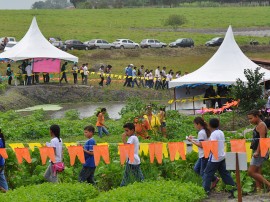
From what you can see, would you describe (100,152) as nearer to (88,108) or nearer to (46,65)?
(88,108)

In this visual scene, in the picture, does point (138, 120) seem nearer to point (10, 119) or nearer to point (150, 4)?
point (10, 119)

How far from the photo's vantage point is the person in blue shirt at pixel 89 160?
1547cm

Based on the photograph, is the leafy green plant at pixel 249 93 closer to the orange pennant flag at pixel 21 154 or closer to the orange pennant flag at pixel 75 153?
the orange pennant flag at pixel 75 153

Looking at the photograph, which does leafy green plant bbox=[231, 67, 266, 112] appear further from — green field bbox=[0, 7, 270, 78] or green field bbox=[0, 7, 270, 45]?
green field bbox=[0, 7, 270, 45]

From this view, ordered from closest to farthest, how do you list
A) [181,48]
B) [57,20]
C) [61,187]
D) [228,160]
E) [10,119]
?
[228,160], [61,187], [10,119], [181,48], [57,20]

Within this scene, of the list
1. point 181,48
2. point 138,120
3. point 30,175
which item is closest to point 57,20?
point 181,48

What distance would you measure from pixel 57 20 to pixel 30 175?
80869 mm

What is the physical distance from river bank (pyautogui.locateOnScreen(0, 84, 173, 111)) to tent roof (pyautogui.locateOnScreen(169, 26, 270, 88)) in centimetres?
867

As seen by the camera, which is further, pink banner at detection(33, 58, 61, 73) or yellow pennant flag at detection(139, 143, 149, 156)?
pink banner at detection(33, 58, 61, 73)

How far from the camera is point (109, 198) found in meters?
13.9

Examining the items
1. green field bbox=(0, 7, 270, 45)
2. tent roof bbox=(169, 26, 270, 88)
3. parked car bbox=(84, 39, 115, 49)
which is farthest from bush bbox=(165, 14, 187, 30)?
tent roof bbox=(169, 26, 270, 88)

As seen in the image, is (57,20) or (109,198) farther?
(57,20)

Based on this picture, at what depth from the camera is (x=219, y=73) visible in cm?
3503

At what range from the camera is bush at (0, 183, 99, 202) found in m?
14.0
